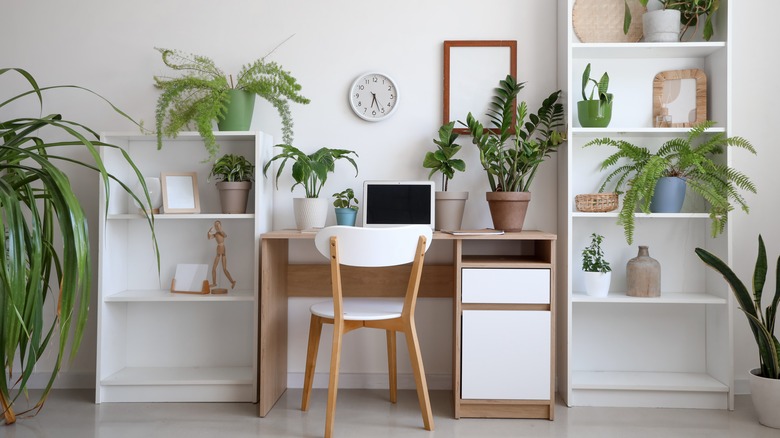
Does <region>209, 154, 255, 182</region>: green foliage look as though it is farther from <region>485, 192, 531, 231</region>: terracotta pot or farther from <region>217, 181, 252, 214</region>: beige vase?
<region>485, 192, 531, 231</region>: terracotta pot

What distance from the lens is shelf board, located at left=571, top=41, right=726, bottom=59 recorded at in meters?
2.92

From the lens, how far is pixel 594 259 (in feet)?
10.1

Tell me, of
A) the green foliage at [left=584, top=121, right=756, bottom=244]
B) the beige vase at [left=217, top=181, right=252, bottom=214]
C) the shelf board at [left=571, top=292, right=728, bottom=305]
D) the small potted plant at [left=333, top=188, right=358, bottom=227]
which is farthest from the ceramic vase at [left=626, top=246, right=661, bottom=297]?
the beige vase at [left=217, top=181, right=252, bottom=214]

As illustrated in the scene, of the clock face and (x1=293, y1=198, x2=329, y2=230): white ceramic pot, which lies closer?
(x1=293, y1=198, x2=329, y2=230): white ceramic pot

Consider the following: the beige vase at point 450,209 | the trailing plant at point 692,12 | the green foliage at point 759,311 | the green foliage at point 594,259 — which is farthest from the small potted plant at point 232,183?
the green foliage at point 759,311

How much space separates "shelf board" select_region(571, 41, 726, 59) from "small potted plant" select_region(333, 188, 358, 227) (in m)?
1.25

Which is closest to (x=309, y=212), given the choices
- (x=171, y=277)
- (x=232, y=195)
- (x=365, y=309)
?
(x=232, y=195)

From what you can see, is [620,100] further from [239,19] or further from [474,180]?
[239,19]

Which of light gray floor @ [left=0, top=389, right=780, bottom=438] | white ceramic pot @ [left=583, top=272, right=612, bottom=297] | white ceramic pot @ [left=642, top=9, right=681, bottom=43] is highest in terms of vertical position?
white ceramic pot @ [left=642, top=9, right=681, bottom=43]

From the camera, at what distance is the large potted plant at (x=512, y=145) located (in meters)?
2.93

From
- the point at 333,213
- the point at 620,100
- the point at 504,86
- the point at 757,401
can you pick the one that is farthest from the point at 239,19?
the point at 757,401

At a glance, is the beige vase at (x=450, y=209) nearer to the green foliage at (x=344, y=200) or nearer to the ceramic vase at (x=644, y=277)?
the green foliage at (x=344, y=200)

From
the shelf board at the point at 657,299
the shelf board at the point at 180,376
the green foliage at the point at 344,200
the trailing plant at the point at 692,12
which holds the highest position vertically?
the trailing plant at the point at 692,12

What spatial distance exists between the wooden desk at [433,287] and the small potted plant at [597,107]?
0.60 metres
